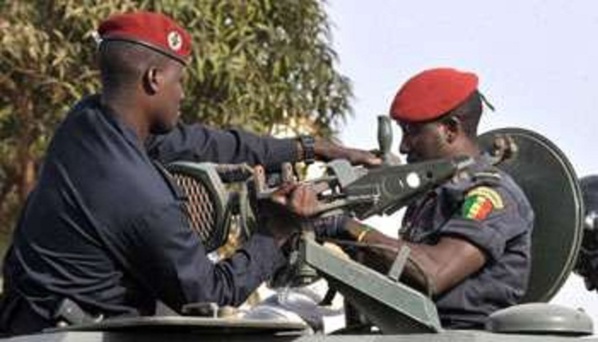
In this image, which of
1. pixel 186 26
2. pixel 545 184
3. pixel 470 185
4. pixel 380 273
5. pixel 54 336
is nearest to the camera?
pixel 54 336

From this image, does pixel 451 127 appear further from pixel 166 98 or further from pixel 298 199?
pixel 298 199

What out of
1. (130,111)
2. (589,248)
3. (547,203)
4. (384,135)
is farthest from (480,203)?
(130,111)

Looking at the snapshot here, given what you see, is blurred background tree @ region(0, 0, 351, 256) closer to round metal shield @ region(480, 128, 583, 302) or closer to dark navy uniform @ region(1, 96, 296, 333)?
round metal shield @ region(480, 128, 583, 302)

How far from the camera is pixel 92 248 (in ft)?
18.7

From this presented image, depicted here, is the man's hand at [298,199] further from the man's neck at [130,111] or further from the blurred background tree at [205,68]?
the blurred background tree at [205,68]

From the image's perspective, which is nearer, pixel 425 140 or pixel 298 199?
pixel 298 199

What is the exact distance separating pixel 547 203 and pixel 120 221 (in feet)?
5.11

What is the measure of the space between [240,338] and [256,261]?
0.51m

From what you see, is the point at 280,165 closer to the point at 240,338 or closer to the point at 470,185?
the point at 470,185

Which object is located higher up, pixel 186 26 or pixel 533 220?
pixel 533 220

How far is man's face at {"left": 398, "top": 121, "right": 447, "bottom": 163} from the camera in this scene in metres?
6.37

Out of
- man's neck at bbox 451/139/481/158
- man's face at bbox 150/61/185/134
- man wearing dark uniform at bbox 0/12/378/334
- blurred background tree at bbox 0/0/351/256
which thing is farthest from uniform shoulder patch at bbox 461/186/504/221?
blurred background tree at bbox 0/0/351/256

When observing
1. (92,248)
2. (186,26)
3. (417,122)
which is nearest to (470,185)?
(417,122)

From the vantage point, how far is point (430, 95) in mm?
6363
